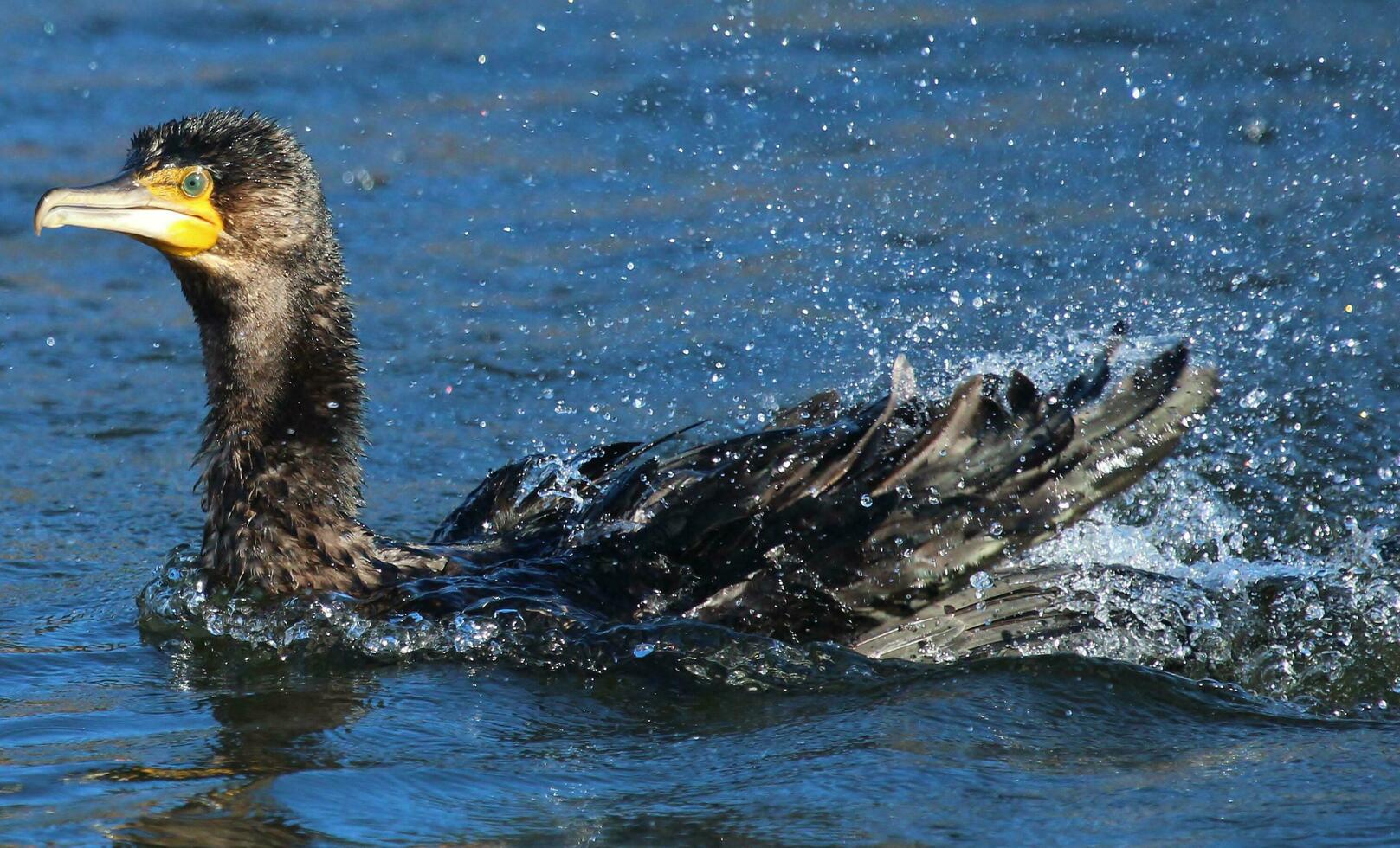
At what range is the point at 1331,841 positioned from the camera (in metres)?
3.71

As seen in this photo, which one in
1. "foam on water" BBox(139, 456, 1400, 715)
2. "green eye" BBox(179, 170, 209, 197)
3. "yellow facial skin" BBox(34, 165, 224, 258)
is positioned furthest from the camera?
"green eye" BBox(179, 170, 209, 197)

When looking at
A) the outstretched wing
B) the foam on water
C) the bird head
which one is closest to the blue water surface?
the foam on water

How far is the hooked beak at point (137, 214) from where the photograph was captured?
496 centimetres

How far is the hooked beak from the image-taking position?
4.96 m


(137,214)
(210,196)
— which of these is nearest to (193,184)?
(210,196)

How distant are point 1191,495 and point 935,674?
177cm

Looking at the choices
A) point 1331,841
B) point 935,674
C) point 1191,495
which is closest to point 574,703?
point 935,674

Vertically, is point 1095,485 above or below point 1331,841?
above

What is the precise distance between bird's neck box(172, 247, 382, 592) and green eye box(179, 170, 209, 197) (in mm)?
200

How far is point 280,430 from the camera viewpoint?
5.25 meters

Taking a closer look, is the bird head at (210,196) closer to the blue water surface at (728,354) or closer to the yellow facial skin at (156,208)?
the yellow facial skin at (156,208)

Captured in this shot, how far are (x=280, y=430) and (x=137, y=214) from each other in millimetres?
734

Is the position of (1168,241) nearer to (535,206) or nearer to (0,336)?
(535,206)

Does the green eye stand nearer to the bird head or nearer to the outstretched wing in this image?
the bird head
